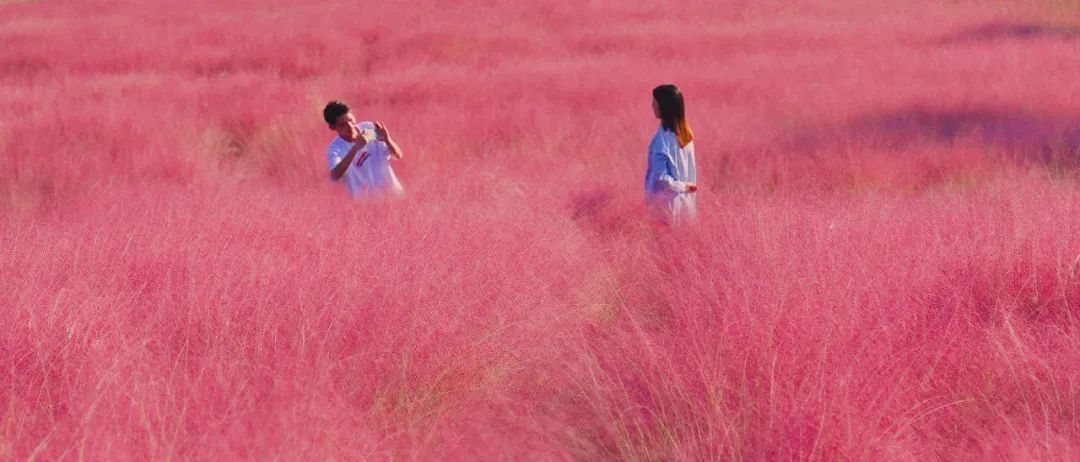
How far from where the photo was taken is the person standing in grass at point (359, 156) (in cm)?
469

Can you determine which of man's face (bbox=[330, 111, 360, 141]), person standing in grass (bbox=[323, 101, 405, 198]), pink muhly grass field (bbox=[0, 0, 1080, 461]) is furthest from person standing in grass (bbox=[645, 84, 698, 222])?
man's face (bbox=[330, 111, 360, 141])

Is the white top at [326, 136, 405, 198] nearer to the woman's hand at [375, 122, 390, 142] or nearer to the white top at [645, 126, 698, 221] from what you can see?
the woman's hand at [375, 122, 390, 142]

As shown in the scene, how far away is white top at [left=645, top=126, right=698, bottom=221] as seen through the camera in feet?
13.6

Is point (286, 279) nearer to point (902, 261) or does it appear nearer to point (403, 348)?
point (403, 348)

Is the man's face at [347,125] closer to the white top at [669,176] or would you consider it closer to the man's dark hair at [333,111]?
the man's dark hair at [333,111]

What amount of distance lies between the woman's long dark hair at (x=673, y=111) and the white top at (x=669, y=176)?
3cm

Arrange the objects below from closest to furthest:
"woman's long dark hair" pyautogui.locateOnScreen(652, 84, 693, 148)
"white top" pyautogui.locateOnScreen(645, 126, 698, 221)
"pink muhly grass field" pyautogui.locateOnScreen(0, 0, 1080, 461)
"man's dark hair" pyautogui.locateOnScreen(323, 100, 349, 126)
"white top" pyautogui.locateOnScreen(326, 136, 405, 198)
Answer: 1. "pink muhly grass field" pyautogui.locateOnScreen(0, 0, 1080, 461)
2. "woman's long dark hair" pyautogui.locateOnScreen(652, 84, 693, 148)
3. "white top" pyautogui.locateOnScreen(645, 126, 698, 221)
4. "man's dark hair" pyautogui.locateOnScreen(323, 100, 349, 126)
5. "white top" pyautogui.locateOnScreen(326, 136, 405, 198)

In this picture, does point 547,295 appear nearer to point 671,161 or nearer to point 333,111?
point 671,161

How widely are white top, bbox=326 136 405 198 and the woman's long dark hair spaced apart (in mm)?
1656

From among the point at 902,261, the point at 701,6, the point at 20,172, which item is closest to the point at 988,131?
the point at 902,261

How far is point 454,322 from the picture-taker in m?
2.70

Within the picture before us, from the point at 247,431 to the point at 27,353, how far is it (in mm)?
793

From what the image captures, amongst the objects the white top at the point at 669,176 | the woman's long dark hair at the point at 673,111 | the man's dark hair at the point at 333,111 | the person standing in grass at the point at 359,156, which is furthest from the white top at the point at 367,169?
the woman's long dark hair at the point at 673,111

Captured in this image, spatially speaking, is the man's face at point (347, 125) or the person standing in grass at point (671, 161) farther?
the man's face at point (347, 125)
